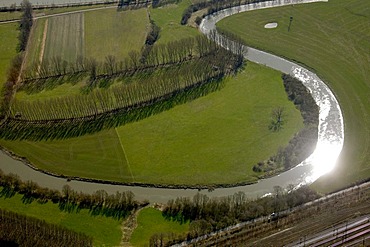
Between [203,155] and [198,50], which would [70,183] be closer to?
[203,155]

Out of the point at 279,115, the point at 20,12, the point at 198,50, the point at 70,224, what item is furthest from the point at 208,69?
the point at 20,12

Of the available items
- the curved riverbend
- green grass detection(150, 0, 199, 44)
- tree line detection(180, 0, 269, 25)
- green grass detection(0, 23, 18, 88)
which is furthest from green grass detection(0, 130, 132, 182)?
tree line detection(180, 0, 269, 25)

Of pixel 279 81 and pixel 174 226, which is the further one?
pixel 279 81

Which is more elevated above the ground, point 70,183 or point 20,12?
point 20,12

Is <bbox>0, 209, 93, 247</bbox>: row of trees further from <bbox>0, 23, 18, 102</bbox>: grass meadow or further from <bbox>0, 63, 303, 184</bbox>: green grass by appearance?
<bbox>0, 23, 18, 102</bbox>: grass meadow

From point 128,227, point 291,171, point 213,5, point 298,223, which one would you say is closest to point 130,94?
point 128,227

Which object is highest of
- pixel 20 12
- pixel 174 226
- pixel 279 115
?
pixel 20 12
